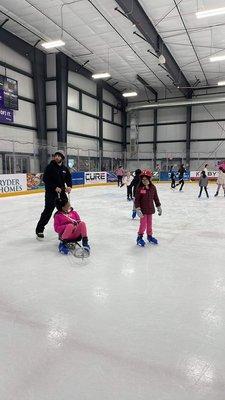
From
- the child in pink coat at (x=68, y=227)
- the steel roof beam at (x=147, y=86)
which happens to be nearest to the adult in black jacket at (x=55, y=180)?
the child in pink coat at (x=68, y=227)

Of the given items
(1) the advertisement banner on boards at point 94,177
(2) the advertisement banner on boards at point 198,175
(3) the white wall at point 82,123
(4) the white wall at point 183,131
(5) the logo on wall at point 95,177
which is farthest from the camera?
(4) the white wall at point 183,131

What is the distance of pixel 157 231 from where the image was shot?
5.98m

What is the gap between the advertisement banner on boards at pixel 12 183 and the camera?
13023 mm

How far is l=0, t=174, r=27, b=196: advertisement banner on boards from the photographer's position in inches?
513

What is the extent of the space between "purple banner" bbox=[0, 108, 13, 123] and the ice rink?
486 inches

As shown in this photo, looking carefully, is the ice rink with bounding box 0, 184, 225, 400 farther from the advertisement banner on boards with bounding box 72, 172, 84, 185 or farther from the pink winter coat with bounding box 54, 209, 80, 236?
the advertisement banner on boards with bounding box 72, 172, 84, 185

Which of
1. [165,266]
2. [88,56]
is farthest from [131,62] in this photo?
[165,266]

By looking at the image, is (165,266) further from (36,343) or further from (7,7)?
(7,7)

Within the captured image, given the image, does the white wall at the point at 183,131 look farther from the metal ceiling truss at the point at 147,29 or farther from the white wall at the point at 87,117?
the metal ceiling truss at the point at 147,29

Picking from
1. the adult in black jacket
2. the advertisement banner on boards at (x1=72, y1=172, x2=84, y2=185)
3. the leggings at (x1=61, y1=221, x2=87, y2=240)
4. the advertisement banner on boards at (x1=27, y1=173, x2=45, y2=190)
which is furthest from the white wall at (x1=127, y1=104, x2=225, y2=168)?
the leggings at (x1=61, y1=221, x2=87, y2=240)

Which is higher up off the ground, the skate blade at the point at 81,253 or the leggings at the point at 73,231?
the leggings at the point at 73,231

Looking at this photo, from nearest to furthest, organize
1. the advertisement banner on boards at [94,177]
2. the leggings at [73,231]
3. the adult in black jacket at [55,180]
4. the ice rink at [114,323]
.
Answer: the ice rink at [114,323], the leggings at [73,231], the adult in black jacket at [55,180], the advertisement banner on boards at [94,177]

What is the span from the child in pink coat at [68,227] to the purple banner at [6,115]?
1273 centimetres

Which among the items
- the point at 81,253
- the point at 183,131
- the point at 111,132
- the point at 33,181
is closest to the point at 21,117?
the point at 33,181
